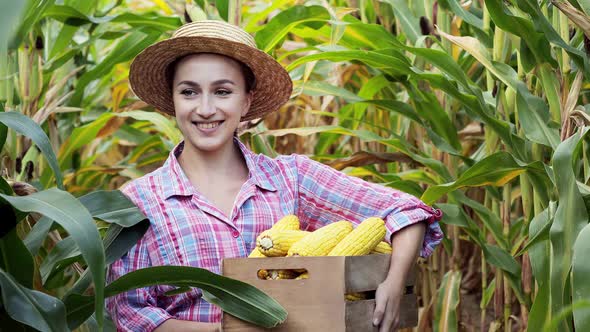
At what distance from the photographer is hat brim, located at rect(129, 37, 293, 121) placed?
6.12 ft

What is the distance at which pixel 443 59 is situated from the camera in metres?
2.16

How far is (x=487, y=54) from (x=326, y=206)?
0.57 m

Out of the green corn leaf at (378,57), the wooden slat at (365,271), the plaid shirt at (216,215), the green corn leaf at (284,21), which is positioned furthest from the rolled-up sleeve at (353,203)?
the green corn leaf at (284,21)

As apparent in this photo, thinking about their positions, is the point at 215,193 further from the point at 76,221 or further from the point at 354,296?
the point at 76,221

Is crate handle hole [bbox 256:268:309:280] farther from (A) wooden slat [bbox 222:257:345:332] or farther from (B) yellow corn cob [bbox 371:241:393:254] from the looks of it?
(B) yellow corn cob [bbox 371:241:393:254]

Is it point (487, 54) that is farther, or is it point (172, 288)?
point (487, 54)

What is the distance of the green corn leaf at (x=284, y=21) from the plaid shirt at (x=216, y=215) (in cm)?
56

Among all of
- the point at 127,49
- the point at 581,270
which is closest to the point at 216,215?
the point at 581,270

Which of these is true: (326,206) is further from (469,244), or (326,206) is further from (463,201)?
(469,244)

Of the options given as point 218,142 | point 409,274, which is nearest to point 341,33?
point 218,142

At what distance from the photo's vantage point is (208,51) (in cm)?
188

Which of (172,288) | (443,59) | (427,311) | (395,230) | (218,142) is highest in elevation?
(443,59)

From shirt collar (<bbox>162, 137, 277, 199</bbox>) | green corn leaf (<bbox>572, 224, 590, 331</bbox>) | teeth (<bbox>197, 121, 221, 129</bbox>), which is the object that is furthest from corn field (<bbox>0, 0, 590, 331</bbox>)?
teeth (<bbox>197, 121, 221, 129</bbox>)

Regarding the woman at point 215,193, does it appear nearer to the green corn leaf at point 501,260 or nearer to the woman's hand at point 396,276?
the woman's hand at point 396,276
